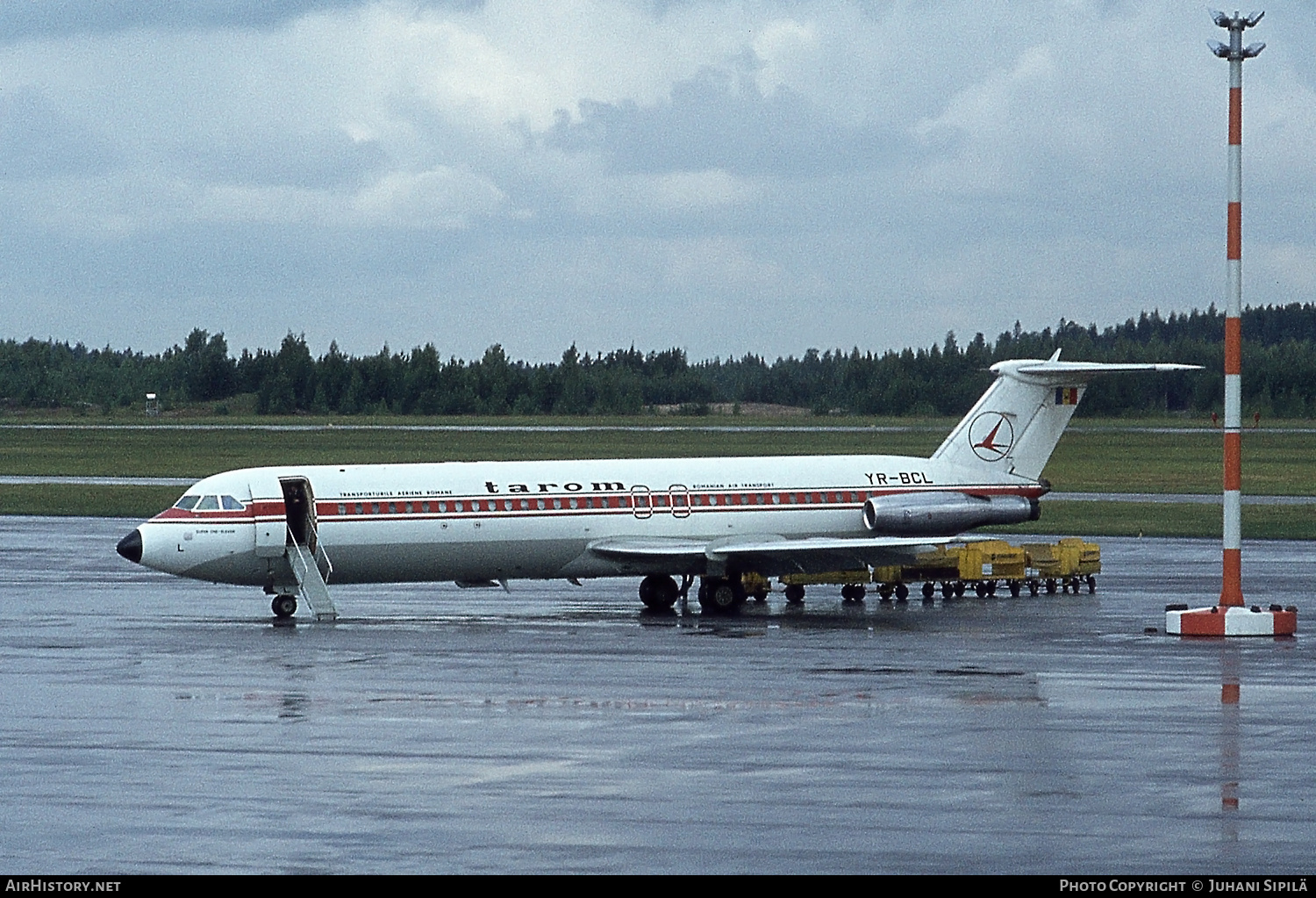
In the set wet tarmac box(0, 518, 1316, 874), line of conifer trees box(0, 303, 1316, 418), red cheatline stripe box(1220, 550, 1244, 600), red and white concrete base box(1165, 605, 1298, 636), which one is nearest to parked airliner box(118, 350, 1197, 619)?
wet tarmac box(0, 518, 1316, 874)

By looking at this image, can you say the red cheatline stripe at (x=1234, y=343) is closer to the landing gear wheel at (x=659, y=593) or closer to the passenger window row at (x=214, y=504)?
the landing gear wheel at (x=659, y=593)

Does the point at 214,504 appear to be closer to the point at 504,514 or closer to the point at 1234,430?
the point at 504,514

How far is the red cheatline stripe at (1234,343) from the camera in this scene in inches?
1215

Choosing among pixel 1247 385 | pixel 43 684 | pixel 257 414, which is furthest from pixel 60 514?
pixel 257 414

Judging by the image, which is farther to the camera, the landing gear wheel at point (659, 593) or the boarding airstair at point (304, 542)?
the landing gear wheel at point (659, 593)

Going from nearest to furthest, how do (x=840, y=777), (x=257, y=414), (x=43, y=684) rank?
(x=840, y=777) → (x=43, y=684) → (x=257, y=414)

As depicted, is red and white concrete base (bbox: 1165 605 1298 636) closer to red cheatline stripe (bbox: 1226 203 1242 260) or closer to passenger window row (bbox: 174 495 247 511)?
red cheatline stripe (bbox: 1226 203 1242 260)

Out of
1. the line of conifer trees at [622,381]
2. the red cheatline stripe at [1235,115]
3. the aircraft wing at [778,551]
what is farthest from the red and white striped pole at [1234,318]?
the line of conifer trees at [622,381]

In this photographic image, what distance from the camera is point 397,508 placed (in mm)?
36969

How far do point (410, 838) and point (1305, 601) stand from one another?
25.6m

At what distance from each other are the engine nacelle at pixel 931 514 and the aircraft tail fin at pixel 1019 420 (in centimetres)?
147

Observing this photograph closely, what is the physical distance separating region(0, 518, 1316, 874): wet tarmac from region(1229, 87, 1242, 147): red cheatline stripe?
7.73 metres

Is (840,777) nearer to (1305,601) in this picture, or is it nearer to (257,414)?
(1305,601)

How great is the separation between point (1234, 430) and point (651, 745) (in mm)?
14374
